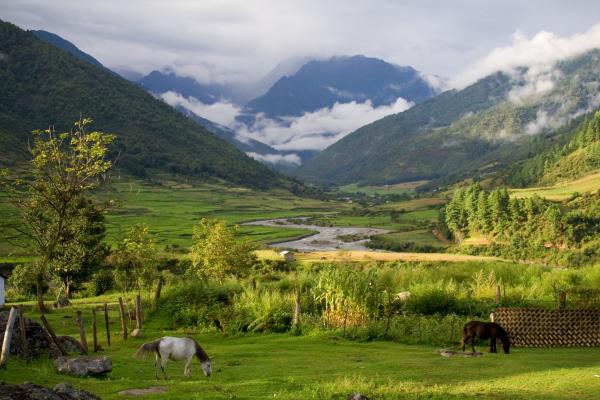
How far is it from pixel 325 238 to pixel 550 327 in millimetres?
117685

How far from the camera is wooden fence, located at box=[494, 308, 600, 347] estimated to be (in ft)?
84.1

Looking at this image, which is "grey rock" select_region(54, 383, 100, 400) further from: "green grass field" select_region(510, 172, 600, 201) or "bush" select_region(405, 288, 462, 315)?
"green grass field" select_region(510, 172, 600, 201)

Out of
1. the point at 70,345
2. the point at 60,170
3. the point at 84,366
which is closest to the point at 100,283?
the point at 60,170

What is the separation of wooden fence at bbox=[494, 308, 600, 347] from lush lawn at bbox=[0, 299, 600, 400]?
1464mm

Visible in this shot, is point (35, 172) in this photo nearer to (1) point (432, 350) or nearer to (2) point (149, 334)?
(2) point (149, 334)

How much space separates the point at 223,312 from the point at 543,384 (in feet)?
62.2

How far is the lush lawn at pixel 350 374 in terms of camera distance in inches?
583

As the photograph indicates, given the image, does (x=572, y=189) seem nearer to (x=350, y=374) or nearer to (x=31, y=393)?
(x=350, y=374)

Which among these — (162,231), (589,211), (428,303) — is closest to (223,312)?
(428,303)

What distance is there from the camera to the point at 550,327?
2573cm

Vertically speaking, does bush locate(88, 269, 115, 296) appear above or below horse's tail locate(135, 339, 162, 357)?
below

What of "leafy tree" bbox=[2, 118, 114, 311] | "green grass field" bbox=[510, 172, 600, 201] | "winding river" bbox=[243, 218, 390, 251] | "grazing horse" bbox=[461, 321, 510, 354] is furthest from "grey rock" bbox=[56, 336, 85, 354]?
"green grass field" bbox=[510, 172, 600, 201]

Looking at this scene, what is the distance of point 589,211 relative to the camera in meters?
118

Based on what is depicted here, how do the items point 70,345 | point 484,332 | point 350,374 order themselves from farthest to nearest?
point 484,332 → point 70,345 → point 350,374
